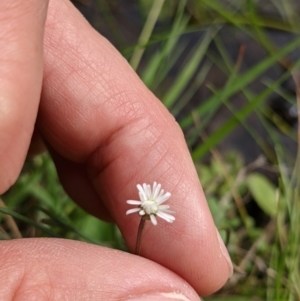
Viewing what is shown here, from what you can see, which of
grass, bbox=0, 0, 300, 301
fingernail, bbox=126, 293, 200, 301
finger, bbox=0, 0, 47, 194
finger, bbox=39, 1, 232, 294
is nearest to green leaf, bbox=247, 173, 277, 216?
grass, bbox=0, 0, 300, 301

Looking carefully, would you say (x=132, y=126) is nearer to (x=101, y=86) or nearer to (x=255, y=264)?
(x=101, y=86)

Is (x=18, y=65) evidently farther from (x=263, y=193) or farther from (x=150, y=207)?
(x=263, y=193)

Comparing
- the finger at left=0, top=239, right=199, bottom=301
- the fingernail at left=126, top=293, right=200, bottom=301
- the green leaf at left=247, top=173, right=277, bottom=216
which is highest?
the finger at left=0, top=239, right=199, bottom=301

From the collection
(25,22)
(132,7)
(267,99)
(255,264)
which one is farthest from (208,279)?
(132,7)

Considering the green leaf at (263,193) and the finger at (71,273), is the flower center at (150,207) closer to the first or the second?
the finger at (71,273)

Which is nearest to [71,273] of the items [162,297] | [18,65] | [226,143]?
[162,297]

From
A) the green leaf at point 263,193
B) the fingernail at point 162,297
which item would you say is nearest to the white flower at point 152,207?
the fingernail at point 162,297

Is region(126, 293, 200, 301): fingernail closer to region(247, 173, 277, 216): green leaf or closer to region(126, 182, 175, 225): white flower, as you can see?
region(126, 182, 175, 225): white flower
